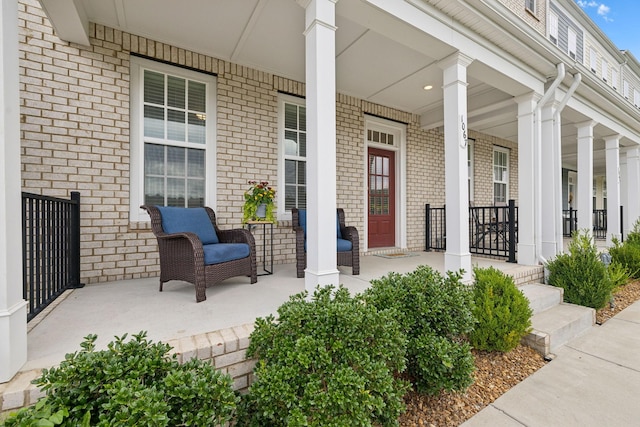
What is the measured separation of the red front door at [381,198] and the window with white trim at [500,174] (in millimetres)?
3599

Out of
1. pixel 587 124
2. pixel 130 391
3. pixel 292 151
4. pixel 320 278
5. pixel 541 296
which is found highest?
pixel 587 124

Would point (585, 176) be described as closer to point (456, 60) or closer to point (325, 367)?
point (456, 60)

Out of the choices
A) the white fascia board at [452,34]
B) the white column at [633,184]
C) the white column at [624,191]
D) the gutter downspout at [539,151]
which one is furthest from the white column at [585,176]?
the white column at [633,184]

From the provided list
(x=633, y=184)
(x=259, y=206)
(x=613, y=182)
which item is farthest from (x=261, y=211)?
(x=633, y=184)

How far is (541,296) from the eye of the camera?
10.4 ft

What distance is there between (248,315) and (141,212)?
2102 millimetres

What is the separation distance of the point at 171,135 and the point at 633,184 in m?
10.5

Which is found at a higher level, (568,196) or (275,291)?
(568,196)

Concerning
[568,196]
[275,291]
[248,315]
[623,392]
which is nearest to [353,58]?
[275,291]

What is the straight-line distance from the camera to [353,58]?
12.4ft

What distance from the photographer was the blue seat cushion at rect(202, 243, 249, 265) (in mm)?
2504

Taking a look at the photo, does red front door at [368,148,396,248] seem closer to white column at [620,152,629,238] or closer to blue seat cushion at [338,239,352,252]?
blue seat cushion at [338,239,352,252]

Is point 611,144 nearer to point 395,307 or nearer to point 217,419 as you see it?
point 395,307

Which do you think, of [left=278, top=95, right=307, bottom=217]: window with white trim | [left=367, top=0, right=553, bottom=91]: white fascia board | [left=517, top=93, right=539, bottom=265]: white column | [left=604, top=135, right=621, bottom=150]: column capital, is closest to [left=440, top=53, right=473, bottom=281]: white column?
[left=367, top=0, right=553, bottom=91]: white fascia board
